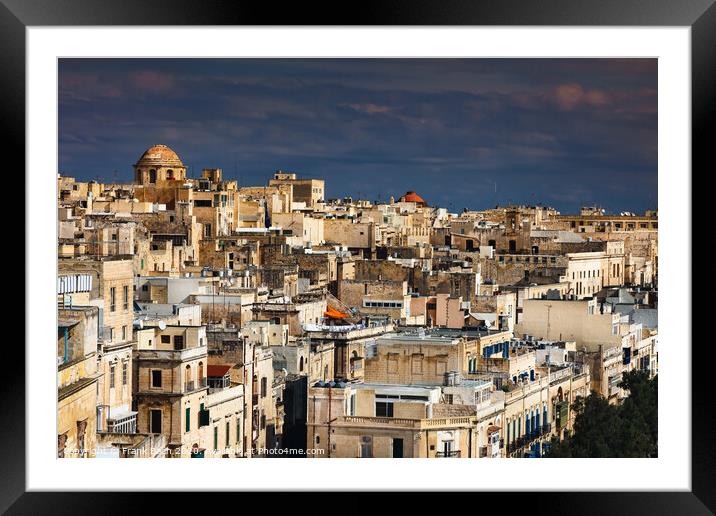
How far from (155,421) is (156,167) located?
12800mm

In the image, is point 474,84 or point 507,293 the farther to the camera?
point 474,84

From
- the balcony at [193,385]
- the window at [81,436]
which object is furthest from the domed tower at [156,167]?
the window at [81,436]

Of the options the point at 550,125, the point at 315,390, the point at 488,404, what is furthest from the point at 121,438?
the point at 550,125

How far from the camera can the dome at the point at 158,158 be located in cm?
2053

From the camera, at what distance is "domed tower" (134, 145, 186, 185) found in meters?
20.5

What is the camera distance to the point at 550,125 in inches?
669

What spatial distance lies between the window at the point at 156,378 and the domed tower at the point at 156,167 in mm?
12382

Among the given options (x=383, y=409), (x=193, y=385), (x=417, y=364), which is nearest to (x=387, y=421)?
(x=383, y=409)

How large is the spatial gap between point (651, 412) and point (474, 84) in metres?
8.79

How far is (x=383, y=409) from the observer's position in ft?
27.4

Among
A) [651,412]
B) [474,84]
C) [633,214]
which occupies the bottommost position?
[651,412]
